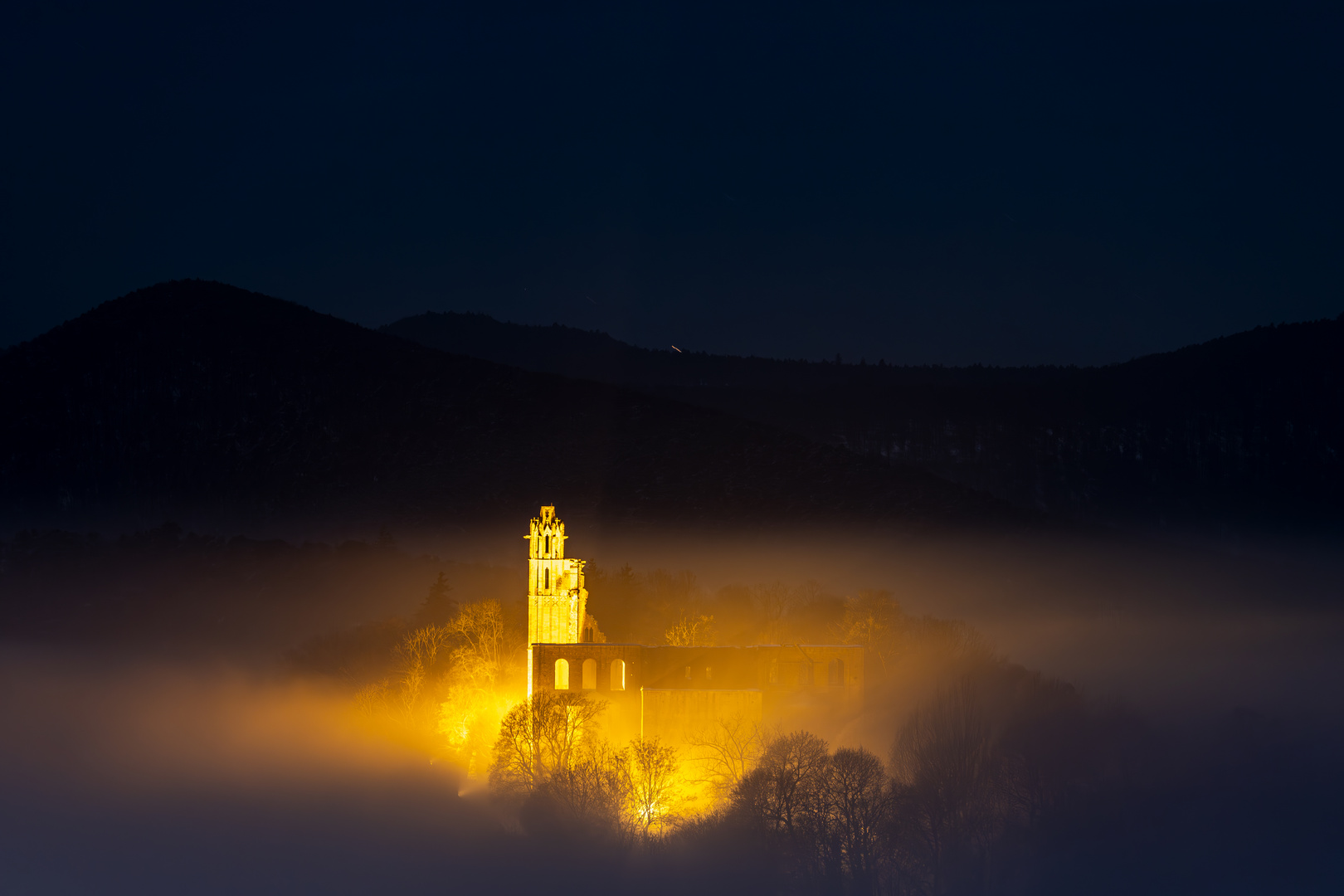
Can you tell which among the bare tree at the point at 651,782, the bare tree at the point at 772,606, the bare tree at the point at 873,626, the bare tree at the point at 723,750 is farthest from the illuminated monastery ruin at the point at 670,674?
the bare tree at the point at 873,626

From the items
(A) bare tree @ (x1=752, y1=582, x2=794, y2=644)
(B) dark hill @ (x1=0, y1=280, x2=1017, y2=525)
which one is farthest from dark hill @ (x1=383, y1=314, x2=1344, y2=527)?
(A) bare tree @ (x1=752, y1=582, x2=794, y2=644)

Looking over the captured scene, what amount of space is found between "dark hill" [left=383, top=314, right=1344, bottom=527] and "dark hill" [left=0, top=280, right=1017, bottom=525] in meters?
30.0

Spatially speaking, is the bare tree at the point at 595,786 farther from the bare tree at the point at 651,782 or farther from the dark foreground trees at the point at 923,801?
the dark foreground trees at the point at 923,801

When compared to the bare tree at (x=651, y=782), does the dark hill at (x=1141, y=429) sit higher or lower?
higher

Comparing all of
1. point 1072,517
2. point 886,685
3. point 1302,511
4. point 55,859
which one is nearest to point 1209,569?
point 1072,517

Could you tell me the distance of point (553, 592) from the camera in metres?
56.3

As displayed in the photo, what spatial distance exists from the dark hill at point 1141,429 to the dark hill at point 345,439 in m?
30.0

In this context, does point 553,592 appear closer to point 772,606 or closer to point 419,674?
point 419,674

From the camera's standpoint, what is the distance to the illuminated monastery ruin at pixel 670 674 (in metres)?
53.1

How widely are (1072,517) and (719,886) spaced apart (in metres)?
103

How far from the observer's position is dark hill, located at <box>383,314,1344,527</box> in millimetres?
154875

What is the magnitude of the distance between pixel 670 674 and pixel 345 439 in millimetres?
102648

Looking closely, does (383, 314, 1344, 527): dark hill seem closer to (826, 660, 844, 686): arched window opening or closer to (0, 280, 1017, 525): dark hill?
(0, 280, 1017, 525): dark hill

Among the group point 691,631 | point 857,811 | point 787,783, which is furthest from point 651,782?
point 691,631
